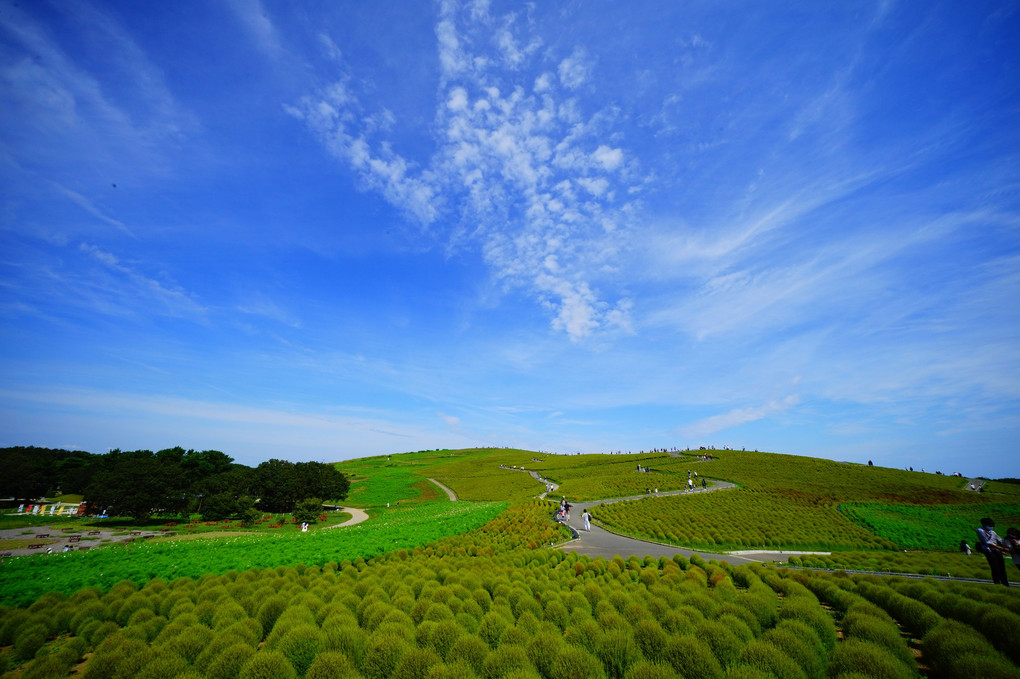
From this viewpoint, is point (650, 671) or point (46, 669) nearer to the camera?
point (650, 671)

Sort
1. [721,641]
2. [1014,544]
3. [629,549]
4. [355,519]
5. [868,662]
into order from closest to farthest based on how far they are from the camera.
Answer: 1. [868,662]
2. [721,641]
3. [1014,544]
4. [629,549]
5. [355,519]

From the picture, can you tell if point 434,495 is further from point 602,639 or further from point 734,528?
point 602,639

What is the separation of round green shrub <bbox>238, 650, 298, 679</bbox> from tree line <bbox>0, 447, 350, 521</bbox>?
56784 mm

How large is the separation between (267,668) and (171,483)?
217 ft

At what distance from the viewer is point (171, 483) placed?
55.2m

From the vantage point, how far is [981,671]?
256 inches

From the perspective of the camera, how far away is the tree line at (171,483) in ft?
172

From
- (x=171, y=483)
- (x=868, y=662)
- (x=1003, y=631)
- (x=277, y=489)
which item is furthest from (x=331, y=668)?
(x=277, y=489)

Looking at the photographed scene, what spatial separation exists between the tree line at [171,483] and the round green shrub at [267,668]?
56784 mm

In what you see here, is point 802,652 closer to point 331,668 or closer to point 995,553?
point 331,668

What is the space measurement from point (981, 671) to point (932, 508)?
6206 centimetres

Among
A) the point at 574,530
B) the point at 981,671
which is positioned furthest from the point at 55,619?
the point at 574,530

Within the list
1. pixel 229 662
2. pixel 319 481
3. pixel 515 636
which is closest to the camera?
pixel 229 662

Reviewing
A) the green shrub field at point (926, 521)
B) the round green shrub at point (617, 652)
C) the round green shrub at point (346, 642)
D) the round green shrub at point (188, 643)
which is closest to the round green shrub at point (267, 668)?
the round green shrub at point (346, 642)
